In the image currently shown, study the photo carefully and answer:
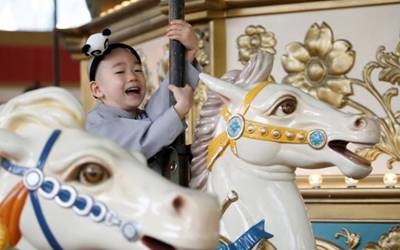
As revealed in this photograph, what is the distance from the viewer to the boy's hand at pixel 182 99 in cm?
209

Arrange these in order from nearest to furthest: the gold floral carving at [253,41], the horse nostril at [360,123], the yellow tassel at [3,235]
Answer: the yellow tassel at [3,235], the horse nostril at [360,123], the gold floral carving at [253,41]

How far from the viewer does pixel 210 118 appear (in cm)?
228

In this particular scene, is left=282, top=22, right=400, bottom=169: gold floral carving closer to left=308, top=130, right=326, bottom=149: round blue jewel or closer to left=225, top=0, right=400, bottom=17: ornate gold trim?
left=225, top=0, right=400, bottom=17: ornate gold trim

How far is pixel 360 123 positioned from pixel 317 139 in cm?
11

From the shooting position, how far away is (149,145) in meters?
2.09

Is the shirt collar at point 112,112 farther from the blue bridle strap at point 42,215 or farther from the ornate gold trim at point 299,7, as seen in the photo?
the ornate gold trim at point 299,7

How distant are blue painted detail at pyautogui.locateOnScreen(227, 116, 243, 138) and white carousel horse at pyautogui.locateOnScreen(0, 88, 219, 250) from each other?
2.86 feet

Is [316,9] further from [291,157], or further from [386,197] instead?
[291,157]

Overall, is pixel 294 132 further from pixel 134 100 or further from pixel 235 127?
pixel 134 100

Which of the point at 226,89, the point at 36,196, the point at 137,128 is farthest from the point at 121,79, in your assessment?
the point at 36,196

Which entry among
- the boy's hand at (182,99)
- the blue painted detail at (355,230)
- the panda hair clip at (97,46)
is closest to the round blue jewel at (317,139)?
the boy's hand at (182,99)

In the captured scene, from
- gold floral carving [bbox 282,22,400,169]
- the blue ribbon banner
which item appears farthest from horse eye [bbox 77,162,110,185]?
gold floral carving [bbox 282,22,400,169]

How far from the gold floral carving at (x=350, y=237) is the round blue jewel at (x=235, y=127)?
3.94 feet

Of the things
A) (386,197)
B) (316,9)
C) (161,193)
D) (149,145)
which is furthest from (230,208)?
(316,9)
